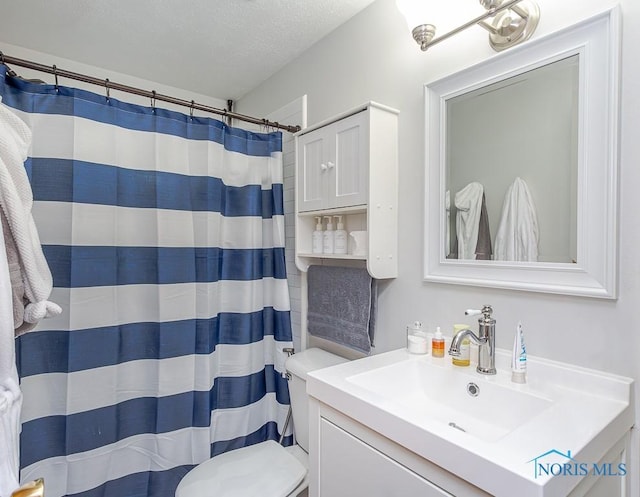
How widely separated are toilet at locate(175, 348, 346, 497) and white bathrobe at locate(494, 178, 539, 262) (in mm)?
879

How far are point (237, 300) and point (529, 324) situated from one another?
130 centimetres

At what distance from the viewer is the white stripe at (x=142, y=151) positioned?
4.49 feet

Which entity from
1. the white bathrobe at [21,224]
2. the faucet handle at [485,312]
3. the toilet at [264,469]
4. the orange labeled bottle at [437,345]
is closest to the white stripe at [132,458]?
the toilet at [264,469]

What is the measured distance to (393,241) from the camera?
1.43 m

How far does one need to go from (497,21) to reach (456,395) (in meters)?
Answer: 1.15

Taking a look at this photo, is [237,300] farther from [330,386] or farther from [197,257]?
[330,386]

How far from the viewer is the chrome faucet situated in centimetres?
107

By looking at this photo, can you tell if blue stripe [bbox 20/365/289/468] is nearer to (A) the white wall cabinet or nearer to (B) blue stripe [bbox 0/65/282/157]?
(A) the white wall cabinet

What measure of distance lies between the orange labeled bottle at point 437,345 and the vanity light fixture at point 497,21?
3.09ft

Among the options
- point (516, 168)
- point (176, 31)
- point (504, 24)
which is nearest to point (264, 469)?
point (516, 168)

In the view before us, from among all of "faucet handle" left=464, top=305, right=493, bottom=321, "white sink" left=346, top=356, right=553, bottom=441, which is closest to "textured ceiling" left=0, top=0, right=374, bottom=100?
"faucet handle" left=464, top=305, right=493, bottom=321

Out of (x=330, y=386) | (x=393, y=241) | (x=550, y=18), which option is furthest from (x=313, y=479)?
(x=550, y=18)

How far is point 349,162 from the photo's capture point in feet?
4.78

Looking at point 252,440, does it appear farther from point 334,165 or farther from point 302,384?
point 334,165
